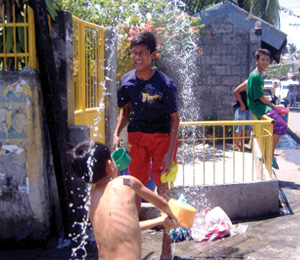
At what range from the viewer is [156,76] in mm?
3402

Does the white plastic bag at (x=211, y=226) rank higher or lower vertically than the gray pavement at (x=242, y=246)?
higher

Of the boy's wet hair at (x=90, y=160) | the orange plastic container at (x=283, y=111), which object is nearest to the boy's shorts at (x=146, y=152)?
the boy's wet hair at (x=90, y=160)

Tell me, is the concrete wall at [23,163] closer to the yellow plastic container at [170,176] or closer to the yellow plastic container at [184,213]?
the yellow plastic container at [170,176]

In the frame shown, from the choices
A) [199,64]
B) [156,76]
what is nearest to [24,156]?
[156,76]

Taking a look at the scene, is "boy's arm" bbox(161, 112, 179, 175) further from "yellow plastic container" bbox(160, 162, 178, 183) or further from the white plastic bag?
the white plastic bag

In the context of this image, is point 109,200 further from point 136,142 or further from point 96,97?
point 96,97

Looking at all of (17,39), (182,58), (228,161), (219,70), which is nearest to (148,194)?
(17,39)

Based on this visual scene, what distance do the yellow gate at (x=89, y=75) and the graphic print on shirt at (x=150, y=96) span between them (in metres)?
1.39

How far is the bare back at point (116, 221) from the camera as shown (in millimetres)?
2293

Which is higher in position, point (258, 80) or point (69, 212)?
point (258, 80)

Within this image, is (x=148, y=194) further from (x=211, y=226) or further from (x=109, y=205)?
(x=211, y=226)

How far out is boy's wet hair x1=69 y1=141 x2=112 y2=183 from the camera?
2.36 meters

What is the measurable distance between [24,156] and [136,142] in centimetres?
100

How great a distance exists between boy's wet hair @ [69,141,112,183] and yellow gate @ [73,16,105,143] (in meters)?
2.19
